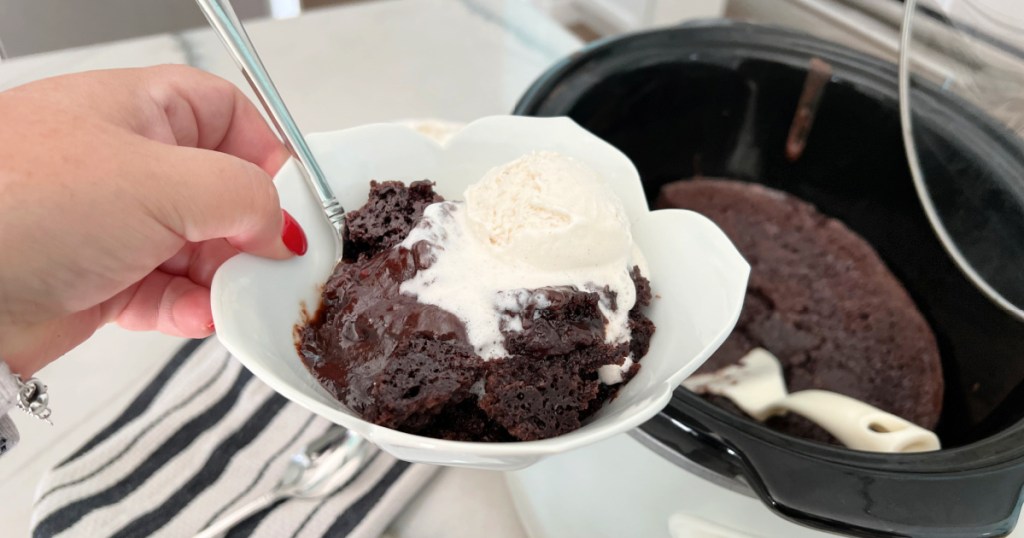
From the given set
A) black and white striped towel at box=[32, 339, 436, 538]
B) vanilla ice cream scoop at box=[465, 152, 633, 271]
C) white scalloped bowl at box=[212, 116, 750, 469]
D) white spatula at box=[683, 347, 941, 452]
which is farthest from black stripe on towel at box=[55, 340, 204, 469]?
white spatula at box=[683, 347, 941, 452]

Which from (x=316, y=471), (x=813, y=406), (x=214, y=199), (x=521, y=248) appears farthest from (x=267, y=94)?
(x=813, y=406)

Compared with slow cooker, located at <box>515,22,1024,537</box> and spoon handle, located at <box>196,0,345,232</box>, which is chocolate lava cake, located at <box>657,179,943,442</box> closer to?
slow cooker, located at <box>515,22,1024,537</box>

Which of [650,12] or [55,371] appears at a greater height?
[650,12]

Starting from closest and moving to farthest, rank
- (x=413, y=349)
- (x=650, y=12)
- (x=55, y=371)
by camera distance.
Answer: (x=413, y=349), (x=55, y=371), (x=650, y=12)

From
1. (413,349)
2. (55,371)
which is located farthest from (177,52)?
(413,349)

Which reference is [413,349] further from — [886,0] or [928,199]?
[886,0]

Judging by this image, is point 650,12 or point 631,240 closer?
point 631,240

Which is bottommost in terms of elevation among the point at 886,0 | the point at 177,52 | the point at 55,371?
the point at 55,371

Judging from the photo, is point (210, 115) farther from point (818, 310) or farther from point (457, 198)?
point (818, 310)

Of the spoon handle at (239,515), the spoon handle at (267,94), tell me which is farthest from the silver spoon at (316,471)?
the spoon handle at (267,94)
